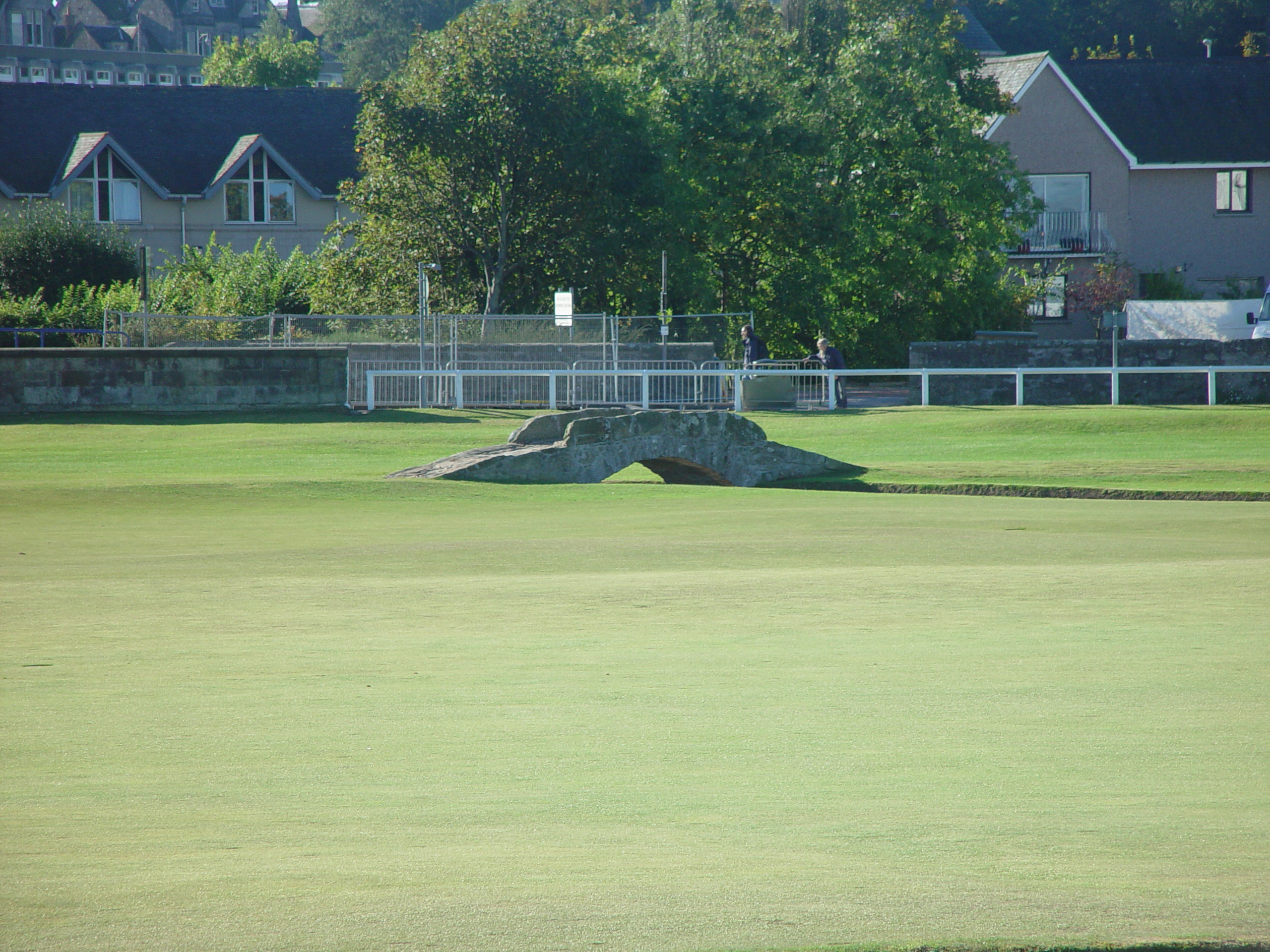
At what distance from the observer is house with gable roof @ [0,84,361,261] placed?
5447 cm

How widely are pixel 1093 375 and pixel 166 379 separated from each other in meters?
17.8

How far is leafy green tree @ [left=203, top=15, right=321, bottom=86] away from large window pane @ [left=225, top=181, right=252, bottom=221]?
121 ft

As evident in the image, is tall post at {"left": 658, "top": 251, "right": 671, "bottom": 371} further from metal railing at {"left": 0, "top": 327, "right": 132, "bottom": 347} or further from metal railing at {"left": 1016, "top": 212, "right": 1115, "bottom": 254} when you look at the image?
metal railing at {"left": 1016, "top": 212, "right": 1115, "bottom": 254}

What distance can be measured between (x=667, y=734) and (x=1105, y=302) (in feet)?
151

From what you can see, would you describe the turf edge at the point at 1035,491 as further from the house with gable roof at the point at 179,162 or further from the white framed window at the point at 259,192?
the white framed window at the point at 259,192

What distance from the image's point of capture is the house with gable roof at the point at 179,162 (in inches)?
2144

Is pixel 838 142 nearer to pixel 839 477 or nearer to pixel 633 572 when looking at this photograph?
pixel 839 477

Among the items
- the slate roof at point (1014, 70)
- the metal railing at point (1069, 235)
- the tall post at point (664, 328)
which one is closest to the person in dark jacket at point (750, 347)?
the tall post at point (664, 328)

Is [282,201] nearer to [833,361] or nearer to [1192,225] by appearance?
[833,361]

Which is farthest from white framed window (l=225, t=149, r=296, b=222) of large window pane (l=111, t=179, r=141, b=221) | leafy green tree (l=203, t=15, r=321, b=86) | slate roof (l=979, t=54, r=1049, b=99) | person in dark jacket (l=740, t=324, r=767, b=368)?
leafy green tree (l=203, t=15, r=321, b=86)

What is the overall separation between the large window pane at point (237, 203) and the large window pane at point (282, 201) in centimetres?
88

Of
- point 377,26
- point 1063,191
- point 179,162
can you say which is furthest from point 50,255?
point 377,26

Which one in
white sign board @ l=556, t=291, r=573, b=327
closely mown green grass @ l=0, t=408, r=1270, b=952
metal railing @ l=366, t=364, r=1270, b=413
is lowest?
closely mown green grass @ l=0, t=408, r=1270, b=952

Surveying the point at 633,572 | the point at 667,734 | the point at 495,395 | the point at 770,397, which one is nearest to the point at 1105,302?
the point at 770,397
